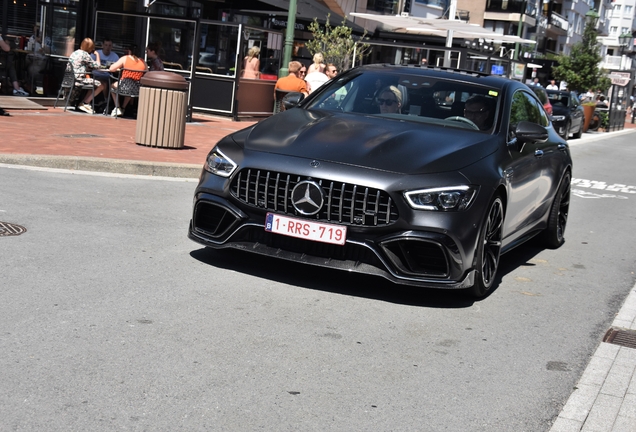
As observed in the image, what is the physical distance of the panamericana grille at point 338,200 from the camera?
20.0 feet

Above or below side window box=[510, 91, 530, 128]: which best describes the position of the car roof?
above

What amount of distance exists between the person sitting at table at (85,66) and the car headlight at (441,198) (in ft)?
42.8

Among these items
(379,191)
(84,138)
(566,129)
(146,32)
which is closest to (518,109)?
(379,191)

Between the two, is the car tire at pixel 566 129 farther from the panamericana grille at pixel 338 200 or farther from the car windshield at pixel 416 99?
the panamericana grille at pixel 338 200

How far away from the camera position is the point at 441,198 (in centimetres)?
611

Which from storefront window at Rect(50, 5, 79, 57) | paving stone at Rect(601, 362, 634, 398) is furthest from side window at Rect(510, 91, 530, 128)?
storefront window at Rect(50, 5, 79, 57)

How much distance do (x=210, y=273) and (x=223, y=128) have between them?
1248cm

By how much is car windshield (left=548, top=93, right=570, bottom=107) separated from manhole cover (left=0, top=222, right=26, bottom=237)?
2628 centimetres

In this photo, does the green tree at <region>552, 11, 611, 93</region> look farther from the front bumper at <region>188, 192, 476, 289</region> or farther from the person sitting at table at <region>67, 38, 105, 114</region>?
the front bumper at <region>188, 192, 476, 289</region>

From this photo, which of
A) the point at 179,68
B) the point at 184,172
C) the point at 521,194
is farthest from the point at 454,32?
the point at 521,194

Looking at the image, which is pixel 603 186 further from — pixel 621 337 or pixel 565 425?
pixel 565 425

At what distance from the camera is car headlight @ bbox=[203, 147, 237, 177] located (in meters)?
6.52

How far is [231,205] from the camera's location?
21.3 feet

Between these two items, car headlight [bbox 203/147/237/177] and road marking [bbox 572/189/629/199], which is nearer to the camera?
car headlight [bbox 203/147/237/177]
